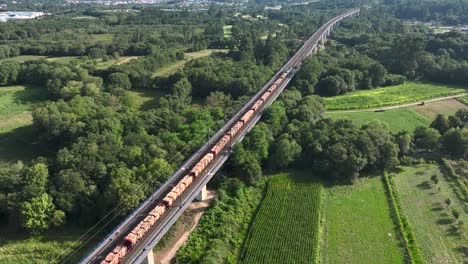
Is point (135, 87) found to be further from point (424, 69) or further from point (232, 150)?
point (424, 69)

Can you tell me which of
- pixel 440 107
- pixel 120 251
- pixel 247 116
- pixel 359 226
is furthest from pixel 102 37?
pixel 359 226

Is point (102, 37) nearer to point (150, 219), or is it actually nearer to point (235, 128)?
point (235, 128)

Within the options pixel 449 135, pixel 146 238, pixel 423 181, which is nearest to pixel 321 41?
pixel 449 135

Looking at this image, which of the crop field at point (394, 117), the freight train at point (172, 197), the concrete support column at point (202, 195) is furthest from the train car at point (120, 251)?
the crop field at point (394, 117)

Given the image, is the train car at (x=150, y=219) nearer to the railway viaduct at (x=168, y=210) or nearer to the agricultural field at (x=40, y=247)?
the railway viaduct at (x=168, y=210)

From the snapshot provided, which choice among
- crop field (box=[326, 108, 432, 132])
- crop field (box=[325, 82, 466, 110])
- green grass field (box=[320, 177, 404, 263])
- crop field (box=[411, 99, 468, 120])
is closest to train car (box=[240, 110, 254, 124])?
green grass field (box=[320, 177, 404, 263])

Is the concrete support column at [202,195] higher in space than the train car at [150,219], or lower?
lower
